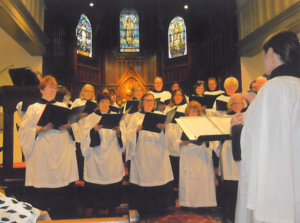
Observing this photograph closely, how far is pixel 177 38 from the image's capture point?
12.6 m

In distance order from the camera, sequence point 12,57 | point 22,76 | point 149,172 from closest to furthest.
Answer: point 149,172 → point 22,76 → point 12,57

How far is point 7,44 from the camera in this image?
297 inches

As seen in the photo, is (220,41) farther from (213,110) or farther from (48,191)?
(48,191)

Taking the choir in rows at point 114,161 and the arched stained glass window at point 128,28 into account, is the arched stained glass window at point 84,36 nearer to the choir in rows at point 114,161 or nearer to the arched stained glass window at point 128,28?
the arched stained glass window at point 128,28

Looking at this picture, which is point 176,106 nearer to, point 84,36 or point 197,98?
point 197,98

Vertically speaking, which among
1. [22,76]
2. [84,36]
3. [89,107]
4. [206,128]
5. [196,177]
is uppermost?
[84,36]

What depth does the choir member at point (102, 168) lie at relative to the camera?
3.78m

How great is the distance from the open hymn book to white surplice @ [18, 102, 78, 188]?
6.53 feet

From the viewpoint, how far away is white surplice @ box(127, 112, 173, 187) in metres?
3.88

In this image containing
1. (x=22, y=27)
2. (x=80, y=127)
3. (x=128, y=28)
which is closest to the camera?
(x=80, y=127)

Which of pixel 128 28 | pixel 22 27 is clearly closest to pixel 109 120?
pixel 22 27

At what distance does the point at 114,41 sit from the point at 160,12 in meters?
2.77

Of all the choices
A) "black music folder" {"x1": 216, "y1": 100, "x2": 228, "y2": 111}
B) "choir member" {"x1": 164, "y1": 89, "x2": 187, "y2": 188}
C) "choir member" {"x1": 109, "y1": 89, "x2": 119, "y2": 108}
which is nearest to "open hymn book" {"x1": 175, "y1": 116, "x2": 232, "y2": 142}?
"choir member" {"x1": 164, "y1": 89, "x2": 187, "y2": 188}

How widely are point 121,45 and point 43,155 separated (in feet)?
36.6
